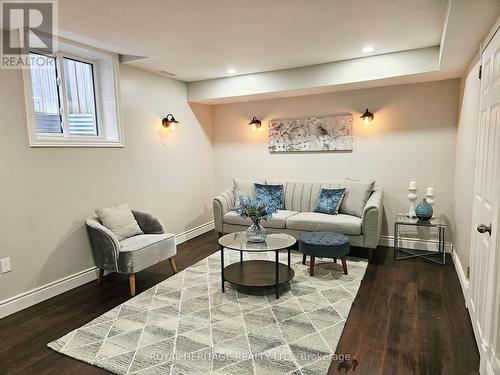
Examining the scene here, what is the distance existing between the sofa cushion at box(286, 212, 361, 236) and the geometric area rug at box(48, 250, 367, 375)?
661 mm

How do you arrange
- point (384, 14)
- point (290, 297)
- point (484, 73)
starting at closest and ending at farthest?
point (484, 73)
point (384, 14)
point (290, 297)

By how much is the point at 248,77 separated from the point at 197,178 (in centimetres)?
180

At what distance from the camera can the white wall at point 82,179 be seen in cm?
274

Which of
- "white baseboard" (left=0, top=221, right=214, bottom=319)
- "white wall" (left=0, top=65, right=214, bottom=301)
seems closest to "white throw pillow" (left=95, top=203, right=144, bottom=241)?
"white wall" (left=0, top=65, right=214, bottom=301)

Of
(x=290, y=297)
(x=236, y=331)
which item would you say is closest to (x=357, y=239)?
(x=290, y=297)

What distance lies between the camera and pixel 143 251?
3.09m

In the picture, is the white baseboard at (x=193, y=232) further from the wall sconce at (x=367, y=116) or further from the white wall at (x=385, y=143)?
the wall sconce at (x=367, y=116)

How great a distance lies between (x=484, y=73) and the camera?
2.30m

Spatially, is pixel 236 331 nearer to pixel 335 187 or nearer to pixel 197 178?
pixel 335 187

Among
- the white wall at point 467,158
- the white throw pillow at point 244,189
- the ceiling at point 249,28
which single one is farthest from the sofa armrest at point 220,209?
the white wall at point 467,158

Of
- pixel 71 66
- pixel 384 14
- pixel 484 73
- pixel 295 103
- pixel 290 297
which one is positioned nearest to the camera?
pixel 484 73

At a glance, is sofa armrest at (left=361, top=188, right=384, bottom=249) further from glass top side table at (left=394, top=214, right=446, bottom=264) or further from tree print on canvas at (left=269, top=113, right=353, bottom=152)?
tree print on canvas at (left=269, top=113, right=353, bottom=152)

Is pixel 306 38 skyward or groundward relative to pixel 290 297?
skyward

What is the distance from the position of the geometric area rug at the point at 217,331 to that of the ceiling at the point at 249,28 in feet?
7.98
